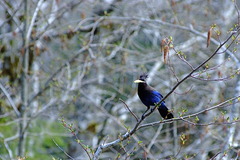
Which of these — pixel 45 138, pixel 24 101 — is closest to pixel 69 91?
pixel 24 101

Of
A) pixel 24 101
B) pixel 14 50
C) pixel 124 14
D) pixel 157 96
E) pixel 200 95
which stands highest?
pixel 124 14

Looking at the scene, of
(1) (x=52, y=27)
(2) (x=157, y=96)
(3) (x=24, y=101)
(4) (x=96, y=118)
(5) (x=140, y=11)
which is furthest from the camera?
(4) (x=96, y=118)

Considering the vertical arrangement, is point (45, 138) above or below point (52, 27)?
below

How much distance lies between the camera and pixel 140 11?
385 inches

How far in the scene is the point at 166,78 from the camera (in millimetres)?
10156

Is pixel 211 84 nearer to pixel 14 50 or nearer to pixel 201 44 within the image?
pixel 201 44

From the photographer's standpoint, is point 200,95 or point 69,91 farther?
point 200,95

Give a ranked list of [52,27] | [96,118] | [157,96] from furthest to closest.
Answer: [96,118]
[52,27]
[157,96]

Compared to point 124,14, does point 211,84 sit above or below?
below

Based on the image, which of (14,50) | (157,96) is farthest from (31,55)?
(157,96)

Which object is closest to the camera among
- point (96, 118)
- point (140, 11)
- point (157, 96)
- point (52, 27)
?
point (157, 96)

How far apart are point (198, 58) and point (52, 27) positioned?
3.32 metres

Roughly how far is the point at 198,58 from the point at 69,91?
3.41m

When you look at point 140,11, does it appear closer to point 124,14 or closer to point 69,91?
point 124,14
